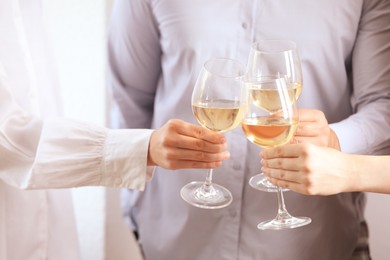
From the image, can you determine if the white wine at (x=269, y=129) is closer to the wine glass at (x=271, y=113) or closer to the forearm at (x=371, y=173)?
the wine glass at (x=271, y=113)

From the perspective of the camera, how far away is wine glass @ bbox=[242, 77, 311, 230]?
896 mm

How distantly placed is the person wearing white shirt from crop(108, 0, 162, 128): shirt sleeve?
0.30m

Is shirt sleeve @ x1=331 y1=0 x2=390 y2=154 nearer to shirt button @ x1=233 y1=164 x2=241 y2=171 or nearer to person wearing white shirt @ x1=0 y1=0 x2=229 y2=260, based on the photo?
shirt button @ x1=233 y1=164 x2=241 y2=171

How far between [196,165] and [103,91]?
114 centimetres

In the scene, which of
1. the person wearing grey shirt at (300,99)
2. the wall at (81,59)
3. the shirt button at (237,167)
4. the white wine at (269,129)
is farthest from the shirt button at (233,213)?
the wall at (81,59)

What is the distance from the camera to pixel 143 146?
106 cm

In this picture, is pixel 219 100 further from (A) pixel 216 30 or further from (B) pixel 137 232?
(B) pixel 137 232

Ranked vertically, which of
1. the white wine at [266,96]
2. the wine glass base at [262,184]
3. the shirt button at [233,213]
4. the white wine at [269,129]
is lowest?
the shirt button at [233,213]

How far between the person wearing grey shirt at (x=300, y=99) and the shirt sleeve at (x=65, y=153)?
0.28m

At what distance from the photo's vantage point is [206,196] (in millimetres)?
1044

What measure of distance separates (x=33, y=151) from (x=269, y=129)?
0.50 metres

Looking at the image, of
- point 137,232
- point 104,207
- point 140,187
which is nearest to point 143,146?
point 140,187

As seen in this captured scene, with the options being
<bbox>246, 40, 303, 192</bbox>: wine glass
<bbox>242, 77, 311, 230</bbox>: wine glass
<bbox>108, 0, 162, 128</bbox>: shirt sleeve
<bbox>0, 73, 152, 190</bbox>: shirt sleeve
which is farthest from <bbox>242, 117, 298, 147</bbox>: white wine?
<bbox>108, 0, 162, 128</bbox>: shirt sleeve

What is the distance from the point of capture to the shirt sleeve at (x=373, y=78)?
1198 mm
